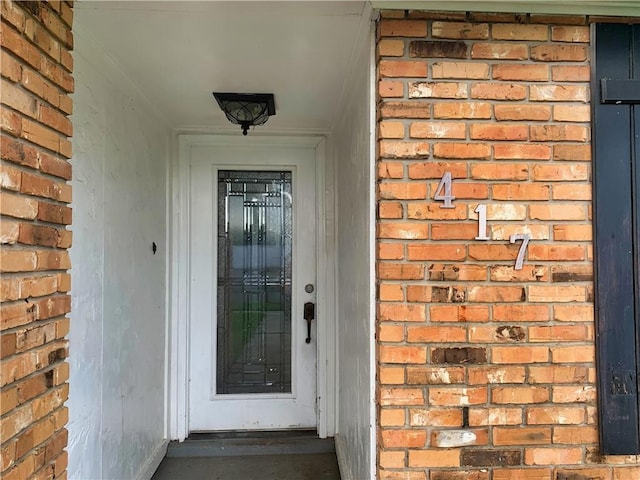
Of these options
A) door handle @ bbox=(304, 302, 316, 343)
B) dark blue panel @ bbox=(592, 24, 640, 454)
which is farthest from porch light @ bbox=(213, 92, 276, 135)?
dark blue panel @ bbox=(592, 24, 640, 454)

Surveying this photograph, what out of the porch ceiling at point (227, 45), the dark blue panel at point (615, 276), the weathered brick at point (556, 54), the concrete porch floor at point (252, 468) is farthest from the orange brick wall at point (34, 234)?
the dark blue panel at point (615, 276)

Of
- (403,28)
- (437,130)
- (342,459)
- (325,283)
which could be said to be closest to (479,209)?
(437,130)

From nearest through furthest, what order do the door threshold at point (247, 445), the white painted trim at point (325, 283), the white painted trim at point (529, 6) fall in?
the white painted trim at point (529, 6) < the door threshold at point (247, 445) < the white painted trim at point (325, 283)

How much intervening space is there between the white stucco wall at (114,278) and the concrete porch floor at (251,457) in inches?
6.5

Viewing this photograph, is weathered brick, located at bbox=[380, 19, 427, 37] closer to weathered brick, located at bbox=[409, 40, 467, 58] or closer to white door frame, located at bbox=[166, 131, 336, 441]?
weathered brick, located at bbox=[409, 40, 467, 58]

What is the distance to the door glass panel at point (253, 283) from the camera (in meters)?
2.66

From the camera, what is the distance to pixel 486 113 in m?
1.33

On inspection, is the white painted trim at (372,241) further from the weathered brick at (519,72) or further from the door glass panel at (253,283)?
the door glass panel at (253,283)

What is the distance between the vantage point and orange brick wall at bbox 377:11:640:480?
130 cm

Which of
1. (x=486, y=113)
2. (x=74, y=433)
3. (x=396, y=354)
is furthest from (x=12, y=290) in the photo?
(x=486, y=113)

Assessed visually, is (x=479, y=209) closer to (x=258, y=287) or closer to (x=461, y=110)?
(x=461, y=110)

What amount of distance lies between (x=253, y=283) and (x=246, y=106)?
1123mm

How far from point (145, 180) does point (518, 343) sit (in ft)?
6.21

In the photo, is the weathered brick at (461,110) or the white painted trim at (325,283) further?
the white painted trim at (325,283)
